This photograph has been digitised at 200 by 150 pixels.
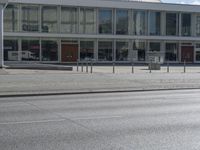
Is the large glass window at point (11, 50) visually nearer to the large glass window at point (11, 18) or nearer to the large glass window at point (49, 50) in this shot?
the large glass window at point (11, 18)

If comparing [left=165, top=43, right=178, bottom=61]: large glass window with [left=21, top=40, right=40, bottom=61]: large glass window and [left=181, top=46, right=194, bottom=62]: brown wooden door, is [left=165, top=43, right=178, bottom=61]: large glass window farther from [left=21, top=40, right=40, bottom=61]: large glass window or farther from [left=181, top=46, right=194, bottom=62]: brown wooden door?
[left=21, top=40, right=40, bottom=61]: large glass window

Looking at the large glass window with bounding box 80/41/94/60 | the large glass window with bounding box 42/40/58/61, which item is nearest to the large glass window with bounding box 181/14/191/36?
the large glass window with bounding box 80/41/94/60

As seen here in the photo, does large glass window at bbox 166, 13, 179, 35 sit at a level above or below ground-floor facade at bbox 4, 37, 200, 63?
above

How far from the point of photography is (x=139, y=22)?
61.0m

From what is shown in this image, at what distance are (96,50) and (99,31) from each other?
2.31 m

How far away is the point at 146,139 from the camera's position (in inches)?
387

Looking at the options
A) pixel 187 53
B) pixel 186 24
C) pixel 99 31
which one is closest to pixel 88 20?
pixel 99 31

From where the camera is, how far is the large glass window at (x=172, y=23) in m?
62.7

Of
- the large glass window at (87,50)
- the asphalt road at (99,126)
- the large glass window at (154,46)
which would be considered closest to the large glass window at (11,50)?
the large glass window at (87,50)

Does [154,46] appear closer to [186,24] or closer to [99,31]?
[186,24]

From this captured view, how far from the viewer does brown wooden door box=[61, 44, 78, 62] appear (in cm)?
5684

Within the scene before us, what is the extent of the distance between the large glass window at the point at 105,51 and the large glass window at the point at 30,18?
8.27 meters

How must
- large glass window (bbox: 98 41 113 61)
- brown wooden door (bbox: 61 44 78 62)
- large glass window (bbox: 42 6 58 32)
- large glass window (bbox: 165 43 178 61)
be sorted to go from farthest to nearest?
large glass window (bbox: 165 43 178 61), large glass window (bbox: 98 41 113 61), brown wooden door (bbox: 61 44 78 62), large glass window (bbox: 42 6 58 32)

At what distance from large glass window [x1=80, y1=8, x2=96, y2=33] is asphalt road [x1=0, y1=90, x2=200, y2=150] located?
41.2m
